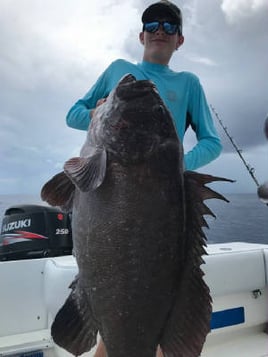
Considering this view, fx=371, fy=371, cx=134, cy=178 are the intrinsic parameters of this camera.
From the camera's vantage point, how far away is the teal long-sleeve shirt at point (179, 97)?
2.42m

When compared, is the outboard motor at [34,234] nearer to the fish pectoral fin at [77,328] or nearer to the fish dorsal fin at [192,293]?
the fish pectoral fin at [77,328]

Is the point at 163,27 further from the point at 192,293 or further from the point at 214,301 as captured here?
the point at 214,301

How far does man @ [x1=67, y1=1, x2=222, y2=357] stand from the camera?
244cm

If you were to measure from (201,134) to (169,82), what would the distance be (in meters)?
0.42

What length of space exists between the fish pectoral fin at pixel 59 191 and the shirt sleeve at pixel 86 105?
1.93 ft

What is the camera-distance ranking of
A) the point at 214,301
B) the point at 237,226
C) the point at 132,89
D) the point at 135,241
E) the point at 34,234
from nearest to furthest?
1. the point at 135,241
2. the point at 132,89
3. the point at 34,234
4. the point at 214,301
5. the point at 237,226

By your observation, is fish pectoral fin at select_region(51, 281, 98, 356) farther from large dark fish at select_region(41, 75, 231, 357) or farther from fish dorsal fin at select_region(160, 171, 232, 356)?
fish dorsal fin at select_region(160, 171, 232, 356)

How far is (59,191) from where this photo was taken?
172 centimetres

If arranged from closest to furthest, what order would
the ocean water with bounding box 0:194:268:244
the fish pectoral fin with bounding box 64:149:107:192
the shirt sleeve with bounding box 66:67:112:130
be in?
the fish pectoral fin with bounding box 64:149:107:192 → the shirt sleeve with bounding box 66:67:112:130 → the ocean water with bounding box 0:194:268:244

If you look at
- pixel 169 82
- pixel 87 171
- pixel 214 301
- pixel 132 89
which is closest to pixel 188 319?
pixel 87 171

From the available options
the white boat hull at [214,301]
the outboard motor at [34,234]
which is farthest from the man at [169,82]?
the outboard motor at [34,234]

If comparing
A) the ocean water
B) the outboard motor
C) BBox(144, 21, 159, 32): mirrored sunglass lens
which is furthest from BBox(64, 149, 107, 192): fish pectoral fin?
the ocean water

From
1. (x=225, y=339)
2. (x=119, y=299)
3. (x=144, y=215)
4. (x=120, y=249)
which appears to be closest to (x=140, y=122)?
(x=144, y=215)

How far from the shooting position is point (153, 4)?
2477 millimetres
